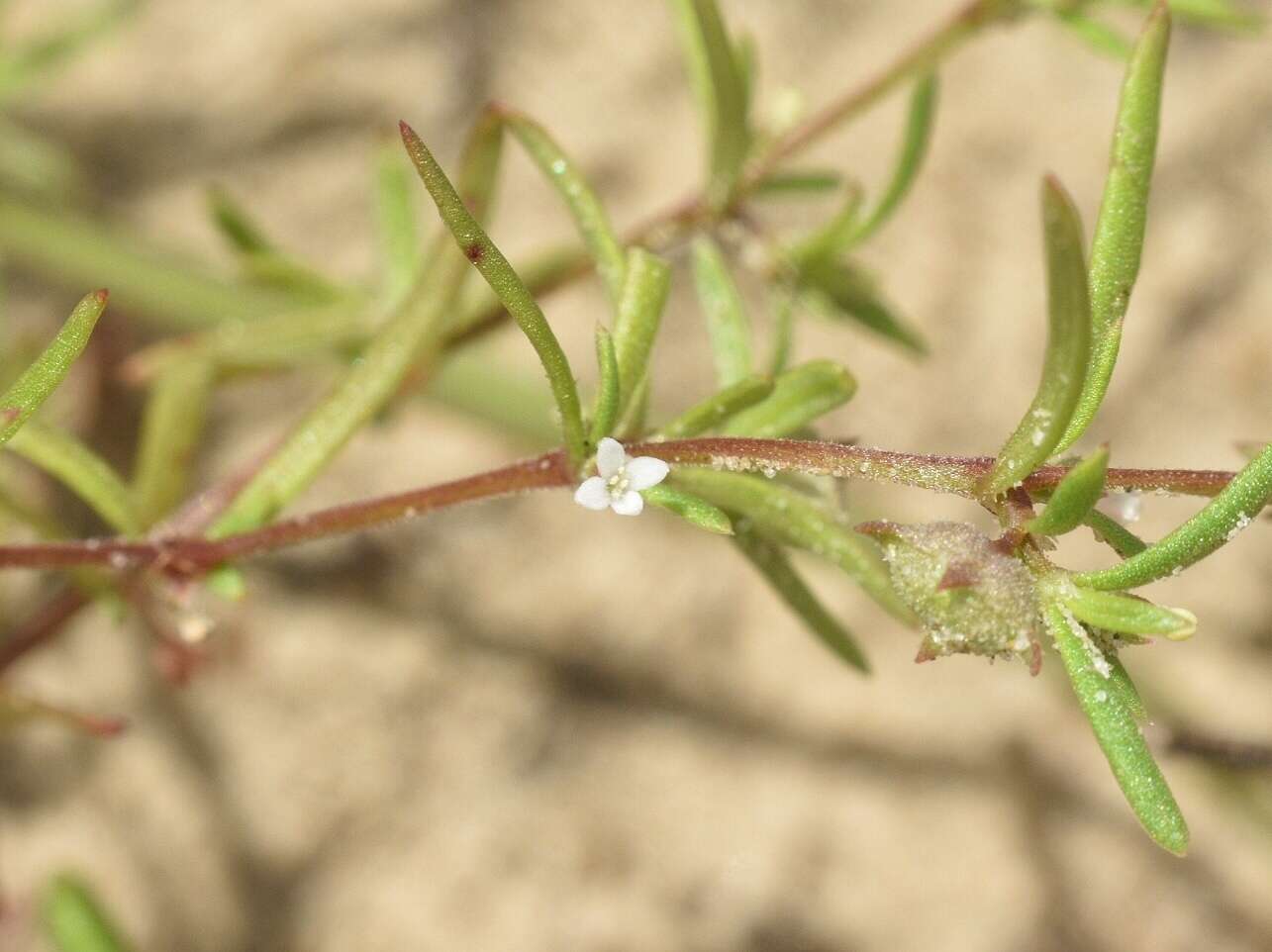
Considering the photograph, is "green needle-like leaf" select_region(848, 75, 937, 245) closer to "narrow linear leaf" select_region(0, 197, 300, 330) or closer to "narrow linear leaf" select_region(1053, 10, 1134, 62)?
"narrow linear leaf" select_region(1053, 10, 1134, 62)

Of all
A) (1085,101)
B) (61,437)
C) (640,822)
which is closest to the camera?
(61,437)

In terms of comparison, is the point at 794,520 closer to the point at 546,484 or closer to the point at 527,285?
the point at 546,484

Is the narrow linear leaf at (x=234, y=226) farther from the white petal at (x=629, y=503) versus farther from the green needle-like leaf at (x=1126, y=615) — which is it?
the green needle-like leaf at (x=1126, y=615)

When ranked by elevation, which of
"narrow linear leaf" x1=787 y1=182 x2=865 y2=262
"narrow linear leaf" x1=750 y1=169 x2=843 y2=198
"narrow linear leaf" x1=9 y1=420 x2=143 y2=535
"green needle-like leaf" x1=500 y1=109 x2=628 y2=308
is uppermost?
"narrow linear leaf" x1=750 y1=169 x2=843 y2=198

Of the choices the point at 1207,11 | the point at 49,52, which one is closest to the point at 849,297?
the point at 1207,11

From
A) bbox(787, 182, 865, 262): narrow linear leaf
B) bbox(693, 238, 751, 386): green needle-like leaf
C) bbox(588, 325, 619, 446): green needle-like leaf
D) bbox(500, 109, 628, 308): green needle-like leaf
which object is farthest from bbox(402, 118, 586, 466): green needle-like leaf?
bbox(787, 182, 865, 262): narrow linear leaf

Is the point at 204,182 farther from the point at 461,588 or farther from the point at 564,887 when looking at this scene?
the point at 564,887

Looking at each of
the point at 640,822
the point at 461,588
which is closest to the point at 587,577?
the point at 461,588
